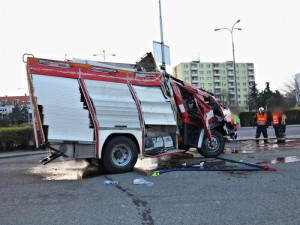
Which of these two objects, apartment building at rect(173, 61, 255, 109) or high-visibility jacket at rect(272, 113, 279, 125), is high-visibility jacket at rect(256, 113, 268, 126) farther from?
apartment building at rect(173, 61, 255, 109)

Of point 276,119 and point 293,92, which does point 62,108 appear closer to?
point 276,119

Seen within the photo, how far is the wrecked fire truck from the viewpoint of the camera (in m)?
6.14

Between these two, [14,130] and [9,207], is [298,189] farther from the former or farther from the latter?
[14,130]

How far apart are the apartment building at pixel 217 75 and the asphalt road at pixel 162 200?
10536 centimetres

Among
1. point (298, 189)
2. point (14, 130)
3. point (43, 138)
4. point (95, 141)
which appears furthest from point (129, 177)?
point (14, 130)

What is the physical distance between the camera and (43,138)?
6051 millimetres

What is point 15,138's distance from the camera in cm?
1411

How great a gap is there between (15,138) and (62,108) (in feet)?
30.4

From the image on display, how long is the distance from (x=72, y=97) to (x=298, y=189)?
4709mm

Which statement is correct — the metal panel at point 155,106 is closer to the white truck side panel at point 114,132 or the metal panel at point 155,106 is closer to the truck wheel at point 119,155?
the white truck side panel at point 114,132

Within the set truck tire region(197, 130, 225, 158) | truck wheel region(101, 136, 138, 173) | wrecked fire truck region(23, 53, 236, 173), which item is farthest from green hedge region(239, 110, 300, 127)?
truck wheel region(101, 136, 138, 173)

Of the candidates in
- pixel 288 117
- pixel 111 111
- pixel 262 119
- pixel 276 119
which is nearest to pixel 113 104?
pixel 111 111

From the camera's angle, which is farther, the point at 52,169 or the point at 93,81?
the point at 52,169

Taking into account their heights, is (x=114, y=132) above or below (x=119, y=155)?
above
